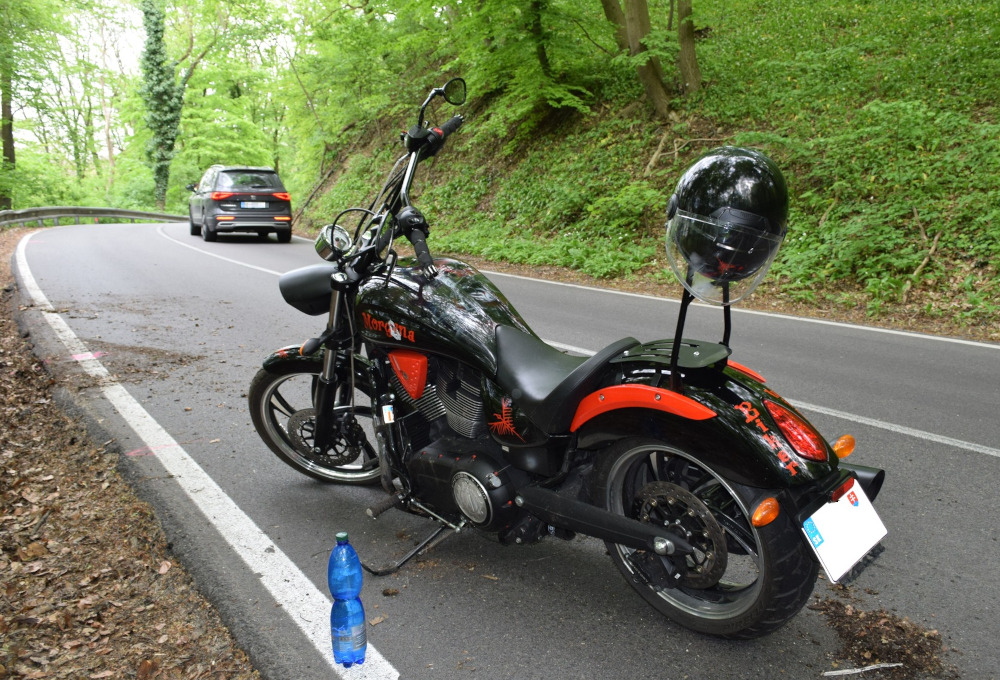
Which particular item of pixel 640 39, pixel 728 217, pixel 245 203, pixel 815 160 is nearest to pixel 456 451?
pixel 728 217

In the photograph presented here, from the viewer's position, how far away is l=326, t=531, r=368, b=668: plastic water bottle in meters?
2.53

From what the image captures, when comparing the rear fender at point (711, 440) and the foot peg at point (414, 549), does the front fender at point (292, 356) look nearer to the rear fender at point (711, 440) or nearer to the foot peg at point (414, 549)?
the foot peg at point (414, 549)

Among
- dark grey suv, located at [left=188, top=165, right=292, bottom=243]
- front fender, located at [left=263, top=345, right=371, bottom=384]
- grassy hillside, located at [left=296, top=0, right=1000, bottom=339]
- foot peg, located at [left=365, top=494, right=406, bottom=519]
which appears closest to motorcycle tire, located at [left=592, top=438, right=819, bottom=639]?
foot peg, located at [left=365, top=494, right=406, bottom=519]

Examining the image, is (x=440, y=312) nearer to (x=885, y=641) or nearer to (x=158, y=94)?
(x=885, y=641)

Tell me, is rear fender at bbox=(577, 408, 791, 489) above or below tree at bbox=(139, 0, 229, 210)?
below

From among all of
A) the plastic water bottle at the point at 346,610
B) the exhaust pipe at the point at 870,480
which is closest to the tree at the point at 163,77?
the plastic water bottle at the point at 346,610

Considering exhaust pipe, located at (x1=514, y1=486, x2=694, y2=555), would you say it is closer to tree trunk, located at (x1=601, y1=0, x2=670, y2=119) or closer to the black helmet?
the black helmet

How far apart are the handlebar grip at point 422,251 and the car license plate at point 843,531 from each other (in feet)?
5.62

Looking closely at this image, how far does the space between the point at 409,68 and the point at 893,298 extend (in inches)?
756

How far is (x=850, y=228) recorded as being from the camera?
10.1 meters

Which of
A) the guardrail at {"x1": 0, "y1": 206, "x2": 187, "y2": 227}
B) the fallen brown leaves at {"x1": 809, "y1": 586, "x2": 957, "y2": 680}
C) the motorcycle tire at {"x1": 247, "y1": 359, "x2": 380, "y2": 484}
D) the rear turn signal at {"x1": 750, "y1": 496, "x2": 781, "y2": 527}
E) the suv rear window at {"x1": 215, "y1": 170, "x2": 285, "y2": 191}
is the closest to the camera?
the rear turn signal at {"x1": 750, "y1": 496, "x2": 781, "y2": 527}

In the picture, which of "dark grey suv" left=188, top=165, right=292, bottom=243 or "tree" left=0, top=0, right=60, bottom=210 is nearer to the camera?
"dark grey suv" left=188, top=165, right=292, bottom=243

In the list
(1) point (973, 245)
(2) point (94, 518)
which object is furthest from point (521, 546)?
(1) point (973, 245)

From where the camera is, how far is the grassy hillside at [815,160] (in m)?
9.44
